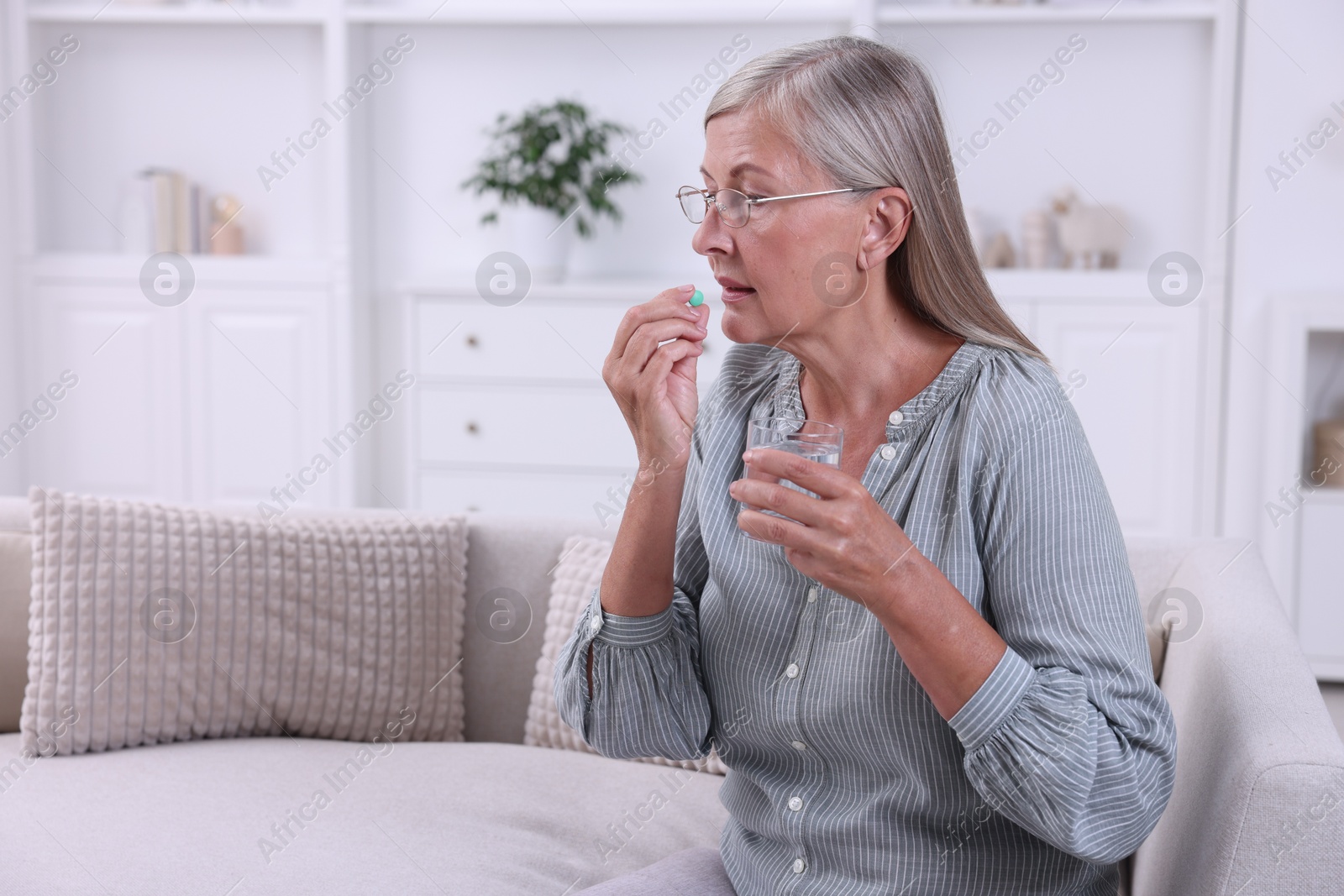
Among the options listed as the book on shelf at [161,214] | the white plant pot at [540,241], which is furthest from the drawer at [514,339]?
the book on shelf at [161,214]

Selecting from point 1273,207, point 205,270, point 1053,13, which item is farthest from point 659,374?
point 205,270

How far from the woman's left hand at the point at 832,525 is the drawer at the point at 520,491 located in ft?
9.06

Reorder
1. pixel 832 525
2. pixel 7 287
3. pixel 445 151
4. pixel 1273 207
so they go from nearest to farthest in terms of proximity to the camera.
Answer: pixel 832 525 < pixel 1273 207 < pixel 7 287 < pixel 445 151

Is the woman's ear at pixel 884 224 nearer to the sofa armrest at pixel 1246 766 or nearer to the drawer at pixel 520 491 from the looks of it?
the sofa armrest at pixel 1246 766

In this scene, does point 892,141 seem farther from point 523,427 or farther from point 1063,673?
point 523,427

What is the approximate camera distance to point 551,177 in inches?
151

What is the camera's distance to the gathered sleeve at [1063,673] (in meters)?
1.01

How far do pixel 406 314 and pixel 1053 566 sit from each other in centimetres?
303

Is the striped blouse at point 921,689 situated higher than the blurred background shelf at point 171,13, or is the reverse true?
the blurred background shelf at point 171,13

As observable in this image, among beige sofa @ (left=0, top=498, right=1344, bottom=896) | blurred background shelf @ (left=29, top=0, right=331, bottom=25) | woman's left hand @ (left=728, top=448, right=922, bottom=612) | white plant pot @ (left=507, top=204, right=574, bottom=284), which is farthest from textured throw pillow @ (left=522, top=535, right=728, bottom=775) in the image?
blurred background shelf @ (left=29, top=0, right=331, bottom=25)

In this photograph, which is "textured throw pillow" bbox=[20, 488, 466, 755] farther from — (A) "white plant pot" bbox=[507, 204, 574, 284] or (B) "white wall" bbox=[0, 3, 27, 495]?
(B) "white wall" bbox=[0, 3, 27, 495]

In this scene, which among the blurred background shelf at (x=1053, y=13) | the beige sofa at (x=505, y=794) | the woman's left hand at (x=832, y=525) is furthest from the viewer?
the blurred background shelf at (x=1053, y=13)

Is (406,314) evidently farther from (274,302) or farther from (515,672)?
(515,672)

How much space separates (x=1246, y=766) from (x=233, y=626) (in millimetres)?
1432
